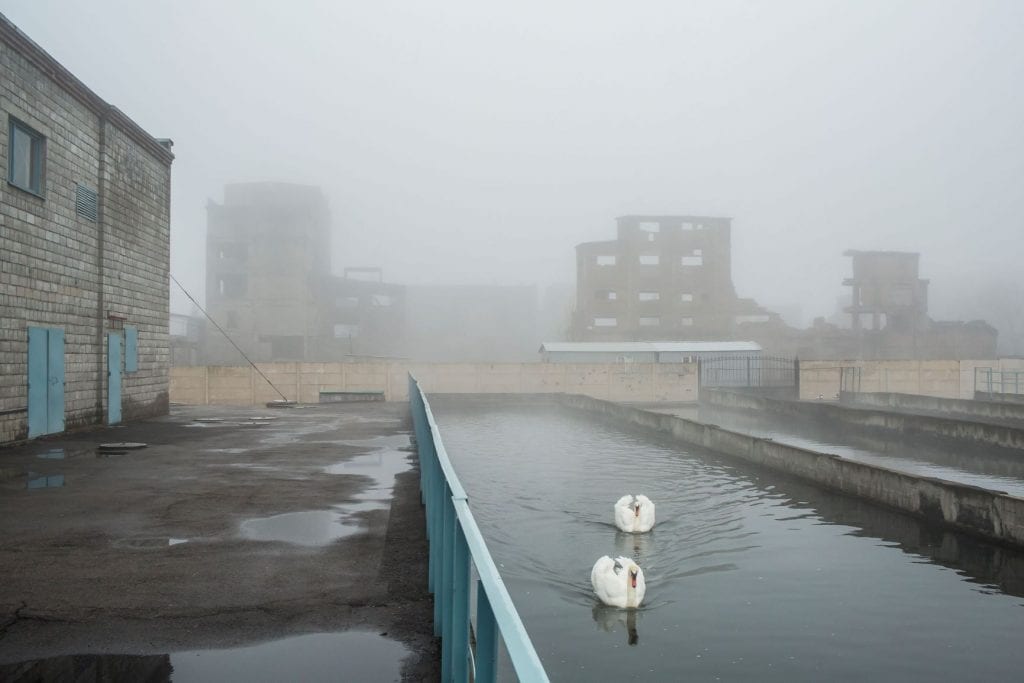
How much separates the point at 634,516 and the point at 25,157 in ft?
38.3

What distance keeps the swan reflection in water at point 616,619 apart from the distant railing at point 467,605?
260 centimetres

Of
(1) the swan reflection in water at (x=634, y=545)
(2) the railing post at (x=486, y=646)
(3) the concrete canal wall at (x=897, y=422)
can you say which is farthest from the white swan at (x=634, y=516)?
(3) the concrete canal wall at (x=897, y=422)

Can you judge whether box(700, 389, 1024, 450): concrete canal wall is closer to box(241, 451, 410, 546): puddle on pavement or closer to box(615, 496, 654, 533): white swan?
box(615, 496, 654, 533): white swan

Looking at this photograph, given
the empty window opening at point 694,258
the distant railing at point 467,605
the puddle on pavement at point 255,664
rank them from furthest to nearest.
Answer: the empty window opening at point 694,258 < the puddle on pavement at point 255,664 < the distant railing at point 467,605

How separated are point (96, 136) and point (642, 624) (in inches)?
576

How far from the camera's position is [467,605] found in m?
3.29

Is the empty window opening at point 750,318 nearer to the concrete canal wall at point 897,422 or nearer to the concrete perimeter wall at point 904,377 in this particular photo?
the concrete perimeter wall at point 904,377

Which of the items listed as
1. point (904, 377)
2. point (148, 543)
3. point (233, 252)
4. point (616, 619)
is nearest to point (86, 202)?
point (148, 543)

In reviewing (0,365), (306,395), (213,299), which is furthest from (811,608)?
(213,299)

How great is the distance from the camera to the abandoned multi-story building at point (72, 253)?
42.6 feet

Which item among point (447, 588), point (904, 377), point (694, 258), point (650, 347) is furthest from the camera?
point (694, 258)

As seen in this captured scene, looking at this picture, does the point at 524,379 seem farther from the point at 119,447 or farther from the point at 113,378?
the point at 119,447

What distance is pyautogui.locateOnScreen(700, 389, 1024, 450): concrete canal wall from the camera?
708 inches

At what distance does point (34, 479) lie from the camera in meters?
9.69
